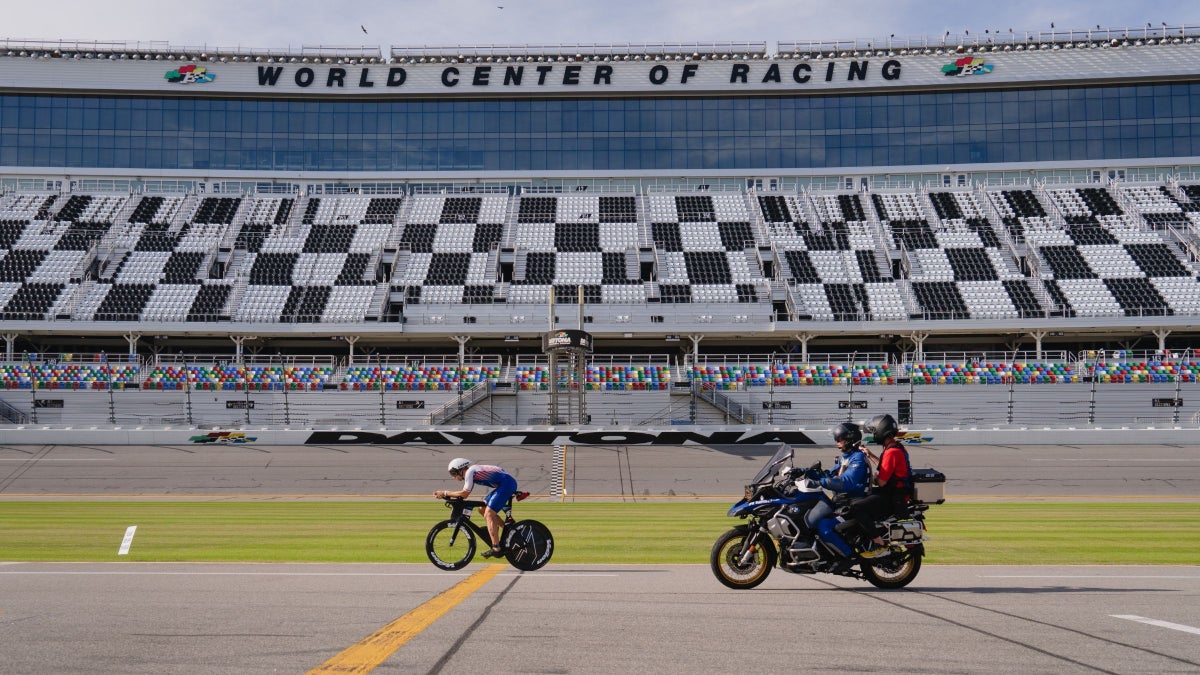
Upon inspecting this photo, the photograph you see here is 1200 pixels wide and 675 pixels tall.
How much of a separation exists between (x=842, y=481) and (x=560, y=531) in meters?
8.62

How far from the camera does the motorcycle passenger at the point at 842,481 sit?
Answer: 9.92 m

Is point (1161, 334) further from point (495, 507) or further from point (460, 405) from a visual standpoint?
point (495, 507)

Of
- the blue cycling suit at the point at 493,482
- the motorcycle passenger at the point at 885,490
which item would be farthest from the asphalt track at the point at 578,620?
the blue cycling suit at the point at 493,482

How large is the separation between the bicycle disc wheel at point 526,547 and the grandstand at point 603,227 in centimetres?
2686

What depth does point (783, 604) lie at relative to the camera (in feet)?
28.1

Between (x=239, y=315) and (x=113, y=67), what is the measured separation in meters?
26.4

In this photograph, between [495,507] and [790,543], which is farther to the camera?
[495,507]

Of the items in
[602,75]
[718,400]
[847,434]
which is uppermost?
[602,75]

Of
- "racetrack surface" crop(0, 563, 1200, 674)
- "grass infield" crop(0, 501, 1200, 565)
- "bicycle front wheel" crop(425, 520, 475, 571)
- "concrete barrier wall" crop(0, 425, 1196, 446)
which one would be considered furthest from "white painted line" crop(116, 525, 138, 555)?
"concrete barrier wall" crop(0, 425, 1196, 446)

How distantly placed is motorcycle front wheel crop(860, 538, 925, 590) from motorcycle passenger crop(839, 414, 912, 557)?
14 centimetres

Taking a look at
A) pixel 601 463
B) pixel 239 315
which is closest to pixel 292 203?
pixel 239 315

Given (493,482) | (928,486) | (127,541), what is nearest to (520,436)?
(127,541)

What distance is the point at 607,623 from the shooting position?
7.50 m

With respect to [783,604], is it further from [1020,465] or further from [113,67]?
[113,67]
